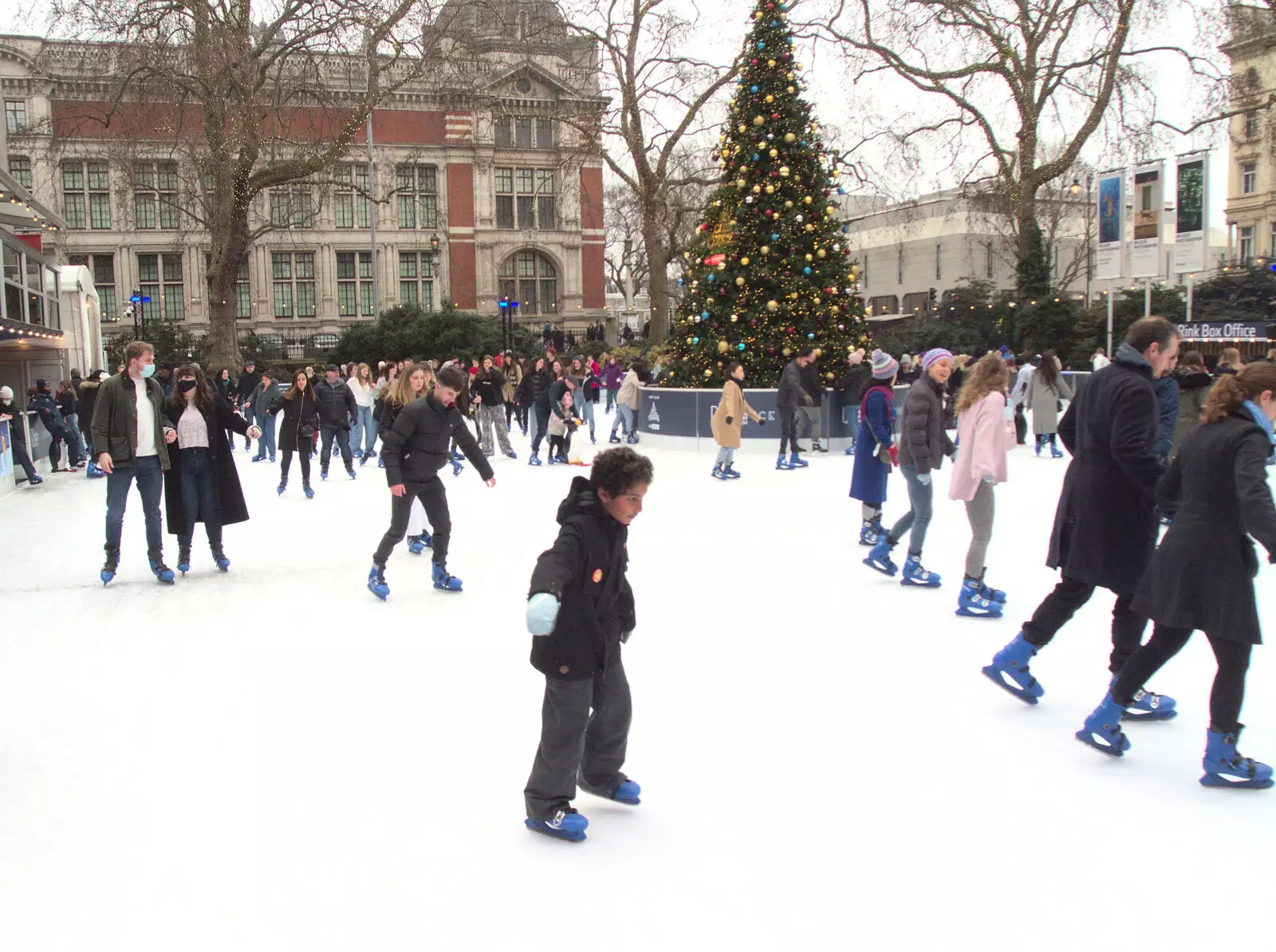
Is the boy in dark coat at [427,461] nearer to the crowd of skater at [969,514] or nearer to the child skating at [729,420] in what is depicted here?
the crowd of skater at [969,514]

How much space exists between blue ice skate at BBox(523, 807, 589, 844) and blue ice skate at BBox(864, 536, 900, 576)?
4251 mm

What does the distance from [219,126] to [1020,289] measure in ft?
61.0

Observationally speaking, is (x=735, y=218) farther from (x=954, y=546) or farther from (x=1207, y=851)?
(x=1207, y=851)

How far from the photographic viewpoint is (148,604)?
6801 millimetres

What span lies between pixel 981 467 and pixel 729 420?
22.2 ft

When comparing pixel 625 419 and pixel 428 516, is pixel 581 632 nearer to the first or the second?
pixel 428 516

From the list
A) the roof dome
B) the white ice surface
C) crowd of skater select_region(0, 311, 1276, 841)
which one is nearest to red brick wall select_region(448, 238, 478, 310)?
the roof dome

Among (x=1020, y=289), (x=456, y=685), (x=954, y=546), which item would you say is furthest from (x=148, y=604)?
(x=1020, y=289)

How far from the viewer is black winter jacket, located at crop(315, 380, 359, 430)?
12.8 m

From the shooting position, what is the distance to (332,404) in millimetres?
12938

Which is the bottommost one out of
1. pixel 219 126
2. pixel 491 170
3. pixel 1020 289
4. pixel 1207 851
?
pixel 1207 851

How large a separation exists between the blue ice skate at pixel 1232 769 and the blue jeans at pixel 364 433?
13318 millimetres

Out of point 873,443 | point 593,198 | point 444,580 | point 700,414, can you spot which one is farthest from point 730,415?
point 593,198

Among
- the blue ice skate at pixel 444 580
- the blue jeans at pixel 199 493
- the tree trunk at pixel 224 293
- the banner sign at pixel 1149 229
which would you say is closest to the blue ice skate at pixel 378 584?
the blue ice skate at pixel 444 580
